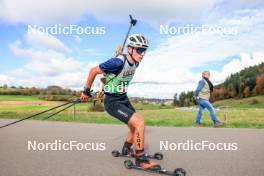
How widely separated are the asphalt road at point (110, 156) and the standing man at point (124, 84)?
0.50m

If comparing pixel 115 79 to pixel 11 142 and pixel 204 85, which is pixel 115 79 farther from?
pixel 204 85

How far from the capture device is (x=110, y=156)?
6.71 metres

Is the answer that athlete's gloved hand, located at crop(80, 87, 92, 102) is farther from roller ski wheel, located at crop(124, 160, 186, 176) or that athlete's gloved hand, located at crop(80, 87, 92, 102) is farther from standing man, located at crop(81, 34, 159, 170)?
roller ski wheel, located at crop(124, 160, 186, 176)

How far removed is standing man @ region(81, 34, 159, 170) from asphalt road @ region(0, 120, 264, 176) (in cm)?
50

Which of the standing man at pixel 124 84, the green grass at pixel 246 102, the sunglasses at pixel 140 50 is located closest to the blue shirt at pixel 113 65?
the standing man at pixel 124 84

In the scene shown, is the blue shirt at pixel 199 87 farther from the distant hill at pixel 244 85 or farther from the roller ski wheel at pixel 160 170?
the distant hill at pixel 244 85

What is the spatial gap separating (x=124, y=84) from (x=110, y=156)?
1575 millimetres

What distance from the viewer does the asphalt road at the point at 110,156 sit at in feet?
17.8

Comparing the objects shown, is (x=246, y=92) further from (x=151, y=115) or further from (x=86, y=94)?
(x=86, y=94)

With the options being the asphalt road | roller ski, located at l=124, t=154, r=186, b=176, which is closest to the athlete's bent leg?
roller ski, located at l=124, t=154, r=186, b=176

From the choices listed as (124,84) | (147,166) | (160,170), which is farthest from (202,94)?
(160,170)

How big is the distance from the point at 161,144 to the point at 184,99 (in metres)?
20.2

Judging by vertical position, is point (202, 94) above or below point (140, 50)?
below

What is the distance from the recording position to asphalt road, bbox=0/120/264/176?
543 centimetres
